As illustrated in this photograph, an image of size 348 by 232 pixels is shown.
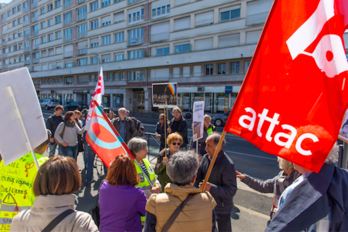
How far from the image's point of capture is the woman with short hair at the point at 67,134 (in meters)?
5.11

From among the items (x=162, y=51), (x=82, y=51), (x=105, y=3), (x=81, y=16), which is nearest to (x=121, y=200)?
(x=162, y=51)

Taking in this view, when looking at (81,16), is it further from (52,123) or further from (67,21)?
(52,123)

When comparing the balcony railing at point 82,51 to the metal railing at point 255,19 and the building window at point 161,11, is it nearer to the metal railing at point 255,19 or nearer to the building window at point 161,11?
the building window at point 161,11

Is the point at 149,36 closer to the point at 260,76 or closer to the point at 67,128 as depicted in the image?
the point at 67,128

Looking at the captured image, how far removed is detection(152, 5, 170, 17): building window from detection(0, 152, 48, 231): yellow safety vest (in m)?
29.4

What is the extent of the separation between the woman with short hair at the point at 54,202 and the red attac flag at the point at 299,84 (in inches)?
52.2

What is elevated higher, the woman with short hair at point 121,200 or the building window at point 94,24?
the building window at point 94,24

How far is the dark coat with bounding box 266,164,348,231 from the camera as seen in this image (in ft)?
4.09

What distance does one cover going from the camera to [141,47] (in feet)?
101

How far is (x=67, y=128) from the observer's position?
5.19m

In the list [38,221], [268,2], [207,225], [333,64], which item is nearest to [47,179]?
[38,221]

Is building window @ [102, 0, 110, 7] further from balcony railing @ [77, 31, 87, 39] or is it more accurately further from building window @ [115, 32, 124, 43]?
balcony railing @ [77, 31, 87, 39]

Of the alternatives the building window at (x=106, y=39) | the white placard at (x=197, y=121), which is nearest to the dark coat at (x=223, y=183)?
the white placard at (x=197, y=121)

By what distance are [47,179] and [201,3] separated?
27267 mm
